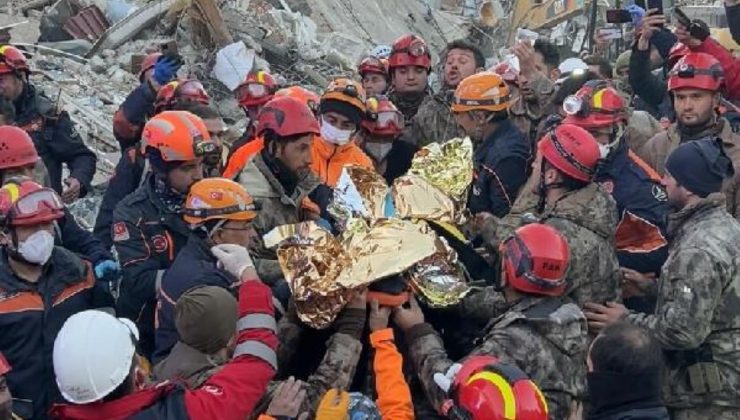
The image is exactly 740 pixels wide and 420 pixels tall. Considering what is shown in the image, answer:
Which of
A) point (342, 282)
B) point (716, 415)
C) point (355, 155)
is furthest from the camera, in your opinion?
point (355, 155)

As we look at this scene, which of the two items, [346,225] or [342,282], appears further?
[346,225]

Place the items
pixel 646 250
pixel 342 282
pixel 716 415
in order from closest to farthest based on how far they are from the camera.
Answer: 1. pixel 342 282
2. pixel 716 415
3. pixel 646 250

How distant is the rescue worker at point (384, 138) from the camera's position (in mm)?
7453

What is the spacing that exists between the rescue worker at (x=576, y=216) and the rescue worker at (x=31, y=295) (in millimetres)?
2127

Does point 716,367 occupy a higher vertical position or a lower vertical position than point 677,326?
lower

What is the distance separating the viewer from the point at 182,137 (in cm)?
595

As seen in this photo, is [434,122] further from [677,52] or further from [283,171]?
[283,171]

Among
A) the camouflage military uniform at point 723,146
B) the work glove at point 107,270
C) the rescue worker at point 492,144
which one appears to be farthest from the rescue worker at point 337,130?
the camouflage military uniform at point 723,146

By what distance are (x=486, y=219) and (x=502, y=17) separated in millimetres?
17225

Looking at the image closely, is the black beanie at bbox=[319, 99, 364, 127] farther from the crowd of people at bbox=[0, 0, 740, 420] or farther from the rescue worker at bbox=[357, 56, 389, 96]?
the rescue worker at bbox=[357, 56, 389, 96]

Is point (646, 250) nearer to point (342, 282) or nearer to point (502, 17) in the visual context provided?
point (342, 282)

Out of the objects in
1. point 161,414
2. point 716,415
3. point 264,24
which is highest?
point 161,414

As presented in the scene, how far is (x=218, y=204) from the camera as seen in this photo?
4.95 meters

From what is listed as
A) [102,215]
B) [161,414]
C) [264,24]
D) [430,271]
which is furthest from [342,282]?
[264,24]
